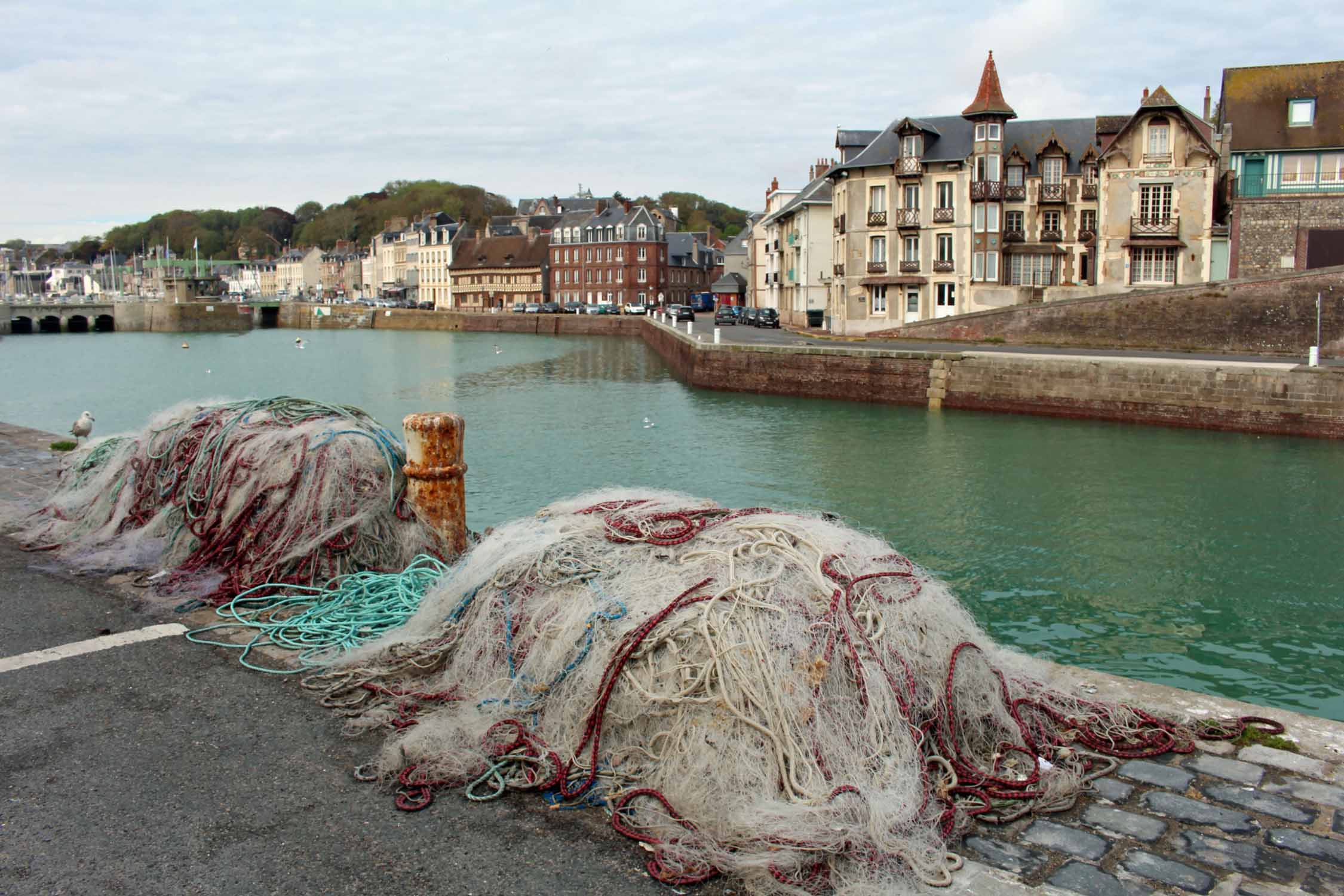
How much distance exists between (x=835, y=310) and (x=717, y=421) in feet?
76.5

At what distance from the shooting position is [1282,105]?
4388cm

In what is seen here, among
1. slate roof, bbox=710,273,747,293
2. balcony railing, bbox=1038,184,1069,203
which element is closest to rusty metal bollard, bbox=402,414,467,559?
balcony railing, bbox=1038,184,1069,203

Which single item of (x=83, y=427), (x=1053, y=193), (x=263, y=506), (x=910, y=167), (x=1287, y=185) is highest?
(x=910, y=167)

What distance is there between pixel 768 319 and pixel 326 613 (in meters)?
59.5

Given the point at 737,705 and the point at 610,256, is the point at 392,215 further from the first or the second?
the point at 737,705

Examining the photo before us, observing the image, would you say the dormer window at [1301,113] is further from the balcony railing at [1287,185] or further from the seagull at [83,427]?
the seagull at [83,427]

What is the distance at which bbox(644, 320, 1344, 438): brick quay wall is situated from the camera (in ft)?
89.1

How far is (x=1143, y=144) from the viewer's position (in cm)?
4481

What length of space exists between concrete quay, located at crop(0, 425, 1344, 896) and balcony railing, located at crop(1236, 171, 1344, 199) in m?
45.1

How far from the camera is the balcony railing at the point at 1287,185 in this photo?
42406mm

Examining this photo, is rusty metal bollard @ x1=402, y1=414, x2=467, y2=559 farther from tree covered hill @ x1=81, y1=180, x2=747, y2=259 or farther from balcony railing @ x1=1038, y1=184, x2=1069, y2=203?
tree covered hill @ x1=81, y1=180, x2=747, y2=259

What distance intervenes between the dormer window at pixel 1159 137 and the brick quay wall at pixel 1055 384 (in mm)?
17631

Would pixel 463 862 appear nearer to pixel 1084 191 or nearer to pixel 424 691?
pixel 424 691

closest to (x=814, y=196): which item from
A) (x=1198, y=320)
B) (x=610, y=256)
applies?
(x=1198, y=320)
